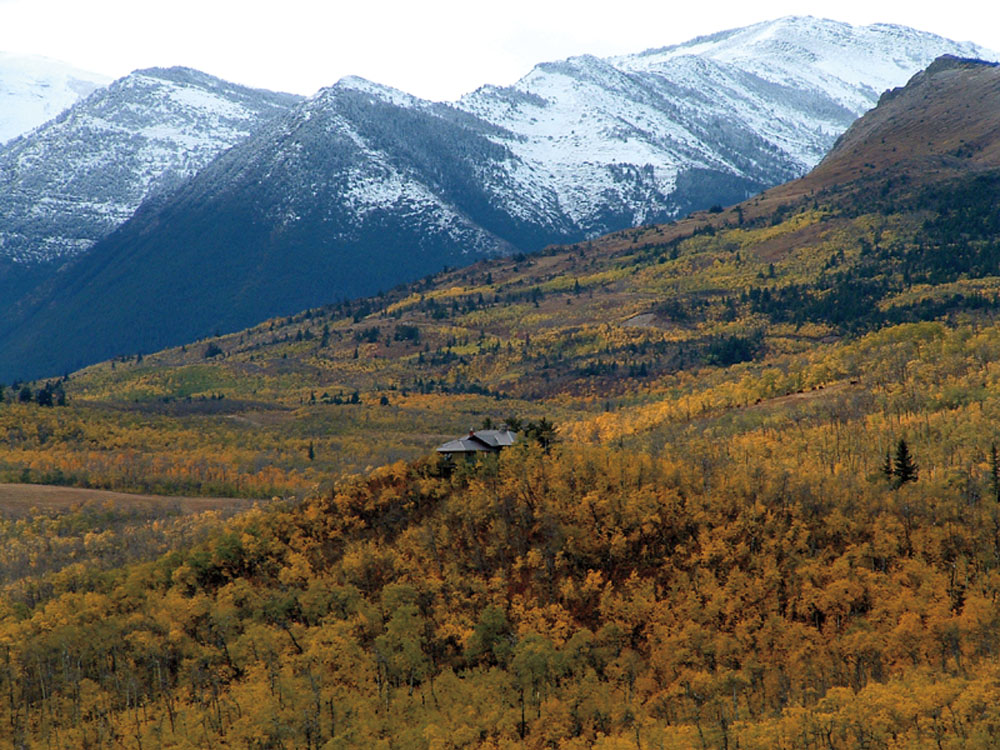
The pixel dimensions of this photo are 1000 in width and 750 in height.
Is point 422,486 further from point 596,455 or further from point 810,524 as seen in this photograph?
point 810,524

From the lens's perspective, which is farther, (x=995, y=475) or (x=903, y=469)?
(x=903, y=469)

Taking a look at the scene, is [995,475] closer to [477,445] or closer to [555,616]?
[555,616]

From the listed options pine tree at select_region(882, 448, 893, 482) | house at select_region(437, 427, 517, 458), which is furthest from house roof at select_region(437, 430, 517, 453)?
pine tree at select_region(882, 448, 893, 482)

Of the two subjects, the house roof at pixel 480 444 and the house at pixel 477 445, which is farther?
the house roof at pixel 480 444

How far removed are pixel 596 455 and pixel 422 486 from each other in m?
21.6

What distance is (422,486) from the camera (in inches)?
5531

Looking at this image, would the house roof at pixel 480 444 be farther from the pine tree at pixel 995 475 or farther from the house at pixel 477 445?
the pine tree at pixel 995 475

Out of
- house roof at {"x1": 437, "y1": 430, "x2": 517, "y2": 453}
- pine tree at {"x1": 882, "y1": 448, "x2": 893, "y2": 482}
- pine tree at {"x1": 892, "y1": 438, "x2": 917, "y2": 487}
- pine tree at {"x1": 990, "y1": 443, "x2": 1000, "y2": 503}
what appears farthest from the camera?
house roof at {"x1": 437, "y1": 430, "x2": 517, "y2": 453}

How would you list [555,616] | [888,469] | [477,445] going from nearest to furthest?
[555,616]
[888,469]
[477,445]

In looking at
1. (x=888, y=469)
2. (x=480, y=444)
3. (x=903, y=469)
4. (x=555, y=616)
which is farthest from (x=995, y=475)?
(x=480, y=444)

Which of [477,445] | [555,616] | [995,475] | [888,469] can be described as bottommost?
[555,616]

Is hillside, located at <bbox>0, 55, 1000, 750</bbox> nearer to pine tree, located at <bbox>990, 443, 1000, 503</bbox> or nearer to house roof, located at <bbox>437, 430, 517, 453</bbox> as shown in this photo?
pine tree, located at <bbox>990, 443, 1000, 503</bbox>

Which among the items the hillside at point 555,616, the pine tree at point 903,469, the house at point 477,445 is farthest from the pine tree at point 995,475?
the house at point 477,445

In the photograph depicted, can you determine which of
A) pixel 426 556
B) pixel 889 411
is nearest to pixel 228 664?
pixel 426 556
